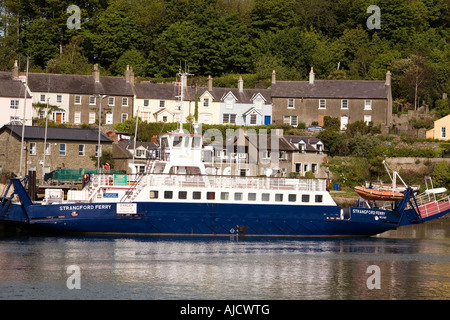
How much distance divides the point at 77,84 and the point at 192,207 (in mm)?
49052

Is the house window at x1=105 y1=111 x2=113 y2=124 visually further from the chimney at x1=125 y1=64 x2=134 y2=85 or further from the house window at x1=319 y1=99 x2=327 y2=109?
the house window at x1=319 y1=99 x2=327 y2=109

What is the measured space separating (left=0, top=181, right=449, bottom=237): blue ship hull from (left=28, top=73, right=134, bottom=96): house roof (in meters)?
44.2

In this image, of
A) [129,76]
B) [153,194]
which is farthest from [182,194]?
[129,76]

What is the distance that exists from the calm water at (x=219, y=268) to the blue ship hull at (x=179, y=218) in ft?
2.82

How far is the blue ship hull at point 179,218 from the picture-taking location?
161 ft

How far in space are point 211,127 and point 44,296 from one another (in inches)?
2242

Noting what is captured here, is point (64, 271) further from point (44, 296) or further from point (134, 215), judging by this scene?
point (134, 215)

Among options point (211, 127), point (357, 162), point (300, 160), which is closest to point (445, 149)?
point (357, 162)

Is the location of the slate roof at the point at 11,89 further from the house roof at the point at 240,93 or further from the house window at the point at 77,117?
the house roof at the point at 240,93

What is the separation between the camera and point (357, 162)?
79.5 m

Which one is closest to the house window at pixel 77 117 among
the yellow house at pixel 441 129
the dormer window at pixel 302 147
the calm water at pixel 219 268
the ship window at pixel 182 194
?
the dormer window at pixel 302 147

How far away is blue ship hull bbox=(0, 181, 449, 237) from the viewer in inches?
1933

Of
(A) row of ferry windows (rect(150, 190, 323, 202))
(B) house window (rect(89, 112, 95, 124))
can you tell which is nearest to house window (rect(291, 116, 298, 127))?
(B) house window (rect(89, 112, 95, 124))

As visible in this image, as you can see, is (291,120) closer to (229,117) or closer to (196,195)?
(229,117)
